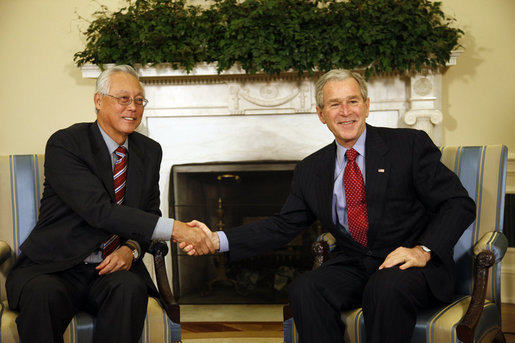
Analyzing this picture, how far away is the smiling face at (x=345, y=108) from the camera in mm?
2062

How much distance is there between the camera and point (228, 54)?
10.8 feet

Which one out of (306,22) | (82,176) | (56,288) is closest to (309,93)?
(306,22)

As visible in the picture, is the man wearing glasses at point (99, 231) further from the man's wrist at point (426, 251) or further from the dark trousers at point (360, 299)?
the man's wrist at point (426, 251)

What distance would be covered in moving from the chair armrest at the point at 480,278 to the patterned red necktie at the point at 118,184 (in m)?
1.33

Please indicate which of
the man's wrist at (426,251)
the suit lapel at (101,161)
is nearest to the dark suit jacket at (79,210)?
Answer: the suit lapel at (101,161)

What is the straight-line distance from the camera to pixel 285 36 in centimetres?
329

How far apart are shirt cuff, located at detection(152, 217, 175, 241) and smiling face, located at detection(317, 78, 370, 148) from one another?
0.77 meters

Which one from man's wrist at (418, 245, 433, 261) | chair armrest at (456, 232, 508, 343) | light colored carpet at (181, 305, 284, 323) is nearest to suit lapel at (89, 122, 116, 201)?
man's wrist at (418, 245, 433, 261)

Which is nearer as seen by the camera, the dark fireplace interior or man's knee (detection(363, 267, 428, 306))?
man's knee (detection(363, 267, 428, 306))

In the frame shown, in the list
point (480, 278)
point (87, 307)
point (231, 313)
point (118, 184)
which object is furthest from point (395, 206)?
point (231, 313)

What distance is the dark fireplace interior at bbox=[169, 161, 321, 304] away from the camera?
11.8ft

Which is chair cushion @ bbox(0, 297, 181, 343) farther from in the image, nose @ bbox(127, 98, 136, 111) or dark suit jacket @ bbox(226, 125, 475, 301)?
nose @ bbox(127, 98, 136, 111)

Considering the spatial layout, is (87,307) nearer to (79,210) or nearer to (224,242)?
(79,210)

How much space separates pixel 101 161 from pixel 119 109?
0.23 m
